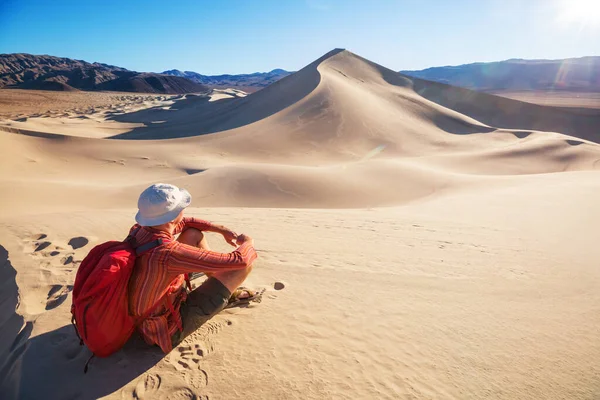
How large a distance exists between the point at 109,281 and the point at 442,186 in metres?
8.68

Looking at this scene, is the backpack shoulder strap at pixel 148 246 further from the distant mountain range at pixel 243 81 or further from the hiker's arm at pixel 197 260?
the distant mountain range at pixel 243 81

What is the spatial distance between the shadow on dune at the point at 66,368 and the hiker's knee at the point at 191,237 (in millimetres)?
642

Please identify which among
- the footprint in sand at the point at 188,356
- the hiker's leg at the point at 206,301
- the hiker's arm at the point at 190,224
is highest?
the hiker's arm at the point at 190,224

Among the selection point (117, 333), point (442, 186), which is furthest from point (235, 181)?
point (117, 333)

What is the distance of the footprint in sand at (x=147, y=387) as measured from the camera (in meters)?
1.77

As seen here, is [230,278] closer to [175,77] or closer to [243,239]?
[243,239]

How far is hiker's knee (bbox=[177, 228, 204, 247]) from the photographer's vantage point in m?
2.29

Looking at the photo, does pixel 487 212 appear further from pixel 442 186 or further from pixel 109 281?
pixel 109 281

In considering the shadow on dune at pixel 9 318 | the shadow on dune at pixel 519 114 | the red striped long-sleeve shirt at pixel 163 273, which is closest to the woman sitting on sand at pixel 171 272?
the red striped long-sleeve shirt at pixel 163 273

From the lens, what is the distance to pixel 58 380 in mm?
1829

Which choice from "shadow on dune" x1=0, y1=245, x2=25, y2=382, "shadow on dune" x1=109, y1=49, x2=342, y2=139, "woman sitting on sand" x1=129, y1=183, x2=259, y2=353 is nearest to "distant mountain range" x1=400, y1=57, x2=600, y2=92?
"shadow on dune" x1=109, y1=49, x2=342, y2=139

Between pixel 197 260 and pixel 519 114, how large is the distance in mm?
26886

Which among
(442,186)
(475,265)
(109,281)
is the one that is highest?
(109,281)

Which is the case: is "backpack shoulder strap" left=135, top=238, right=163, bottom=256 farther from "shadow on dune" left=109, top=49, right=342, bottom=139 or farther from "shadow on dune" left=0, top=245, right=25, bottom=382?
"shadow on dune" left=109, top=49, right=342, bottom=139
